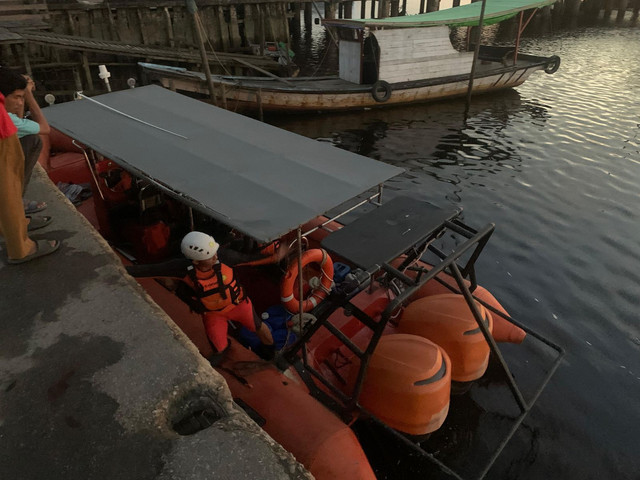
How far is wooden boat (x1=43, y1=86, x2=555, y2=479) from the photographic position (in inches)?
152

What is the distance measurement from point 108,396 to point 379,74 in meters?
16.4

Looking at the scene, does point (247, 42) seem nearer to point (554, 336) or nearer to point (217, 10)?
point (217, 10)

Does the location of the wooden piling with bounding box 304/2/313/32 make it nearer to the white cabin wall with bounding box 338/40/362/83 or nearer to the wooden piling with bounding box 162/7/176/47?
the wooden piling with bounding box 162/7/176/47

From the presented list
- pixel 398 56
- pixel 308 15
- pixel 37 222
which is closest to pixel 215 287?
pixel 37 222

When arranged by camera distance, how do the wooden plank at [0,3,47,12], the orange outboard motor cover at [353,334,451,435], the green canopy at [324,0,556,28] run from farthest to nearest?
the wooden plank at [0,3,47,12]
the green canopy at [324,0,556,28]
the orange outboard motor cover at [353,334,451,435]

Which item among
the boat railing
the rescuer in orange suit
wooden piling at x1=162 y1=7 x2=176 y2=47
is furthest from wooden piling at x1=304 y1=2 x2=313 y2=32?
the rescuer in orange suit

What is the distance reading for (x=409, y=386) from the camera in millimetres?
4309

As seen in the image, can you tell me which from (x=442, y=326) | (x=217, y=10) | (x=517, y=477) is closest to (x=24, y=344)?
(x=442, y=326)

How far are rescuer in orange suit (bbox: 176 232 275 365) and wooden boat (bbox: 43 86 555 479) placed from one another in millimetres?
227

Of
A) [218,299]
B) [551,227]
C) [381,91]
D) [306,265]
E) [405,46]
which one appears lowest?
[551,227]

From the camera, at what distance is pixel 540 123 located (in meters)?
17.0

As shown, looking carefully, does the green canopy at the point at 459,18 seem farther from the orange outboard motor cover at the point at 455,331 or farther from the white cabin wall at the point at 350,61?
the orange outboard motor cover at the point at 455,331

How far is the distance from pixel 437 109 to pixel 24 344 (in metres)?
18.2

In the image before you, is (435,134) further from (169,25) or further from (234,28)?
(169,25)
